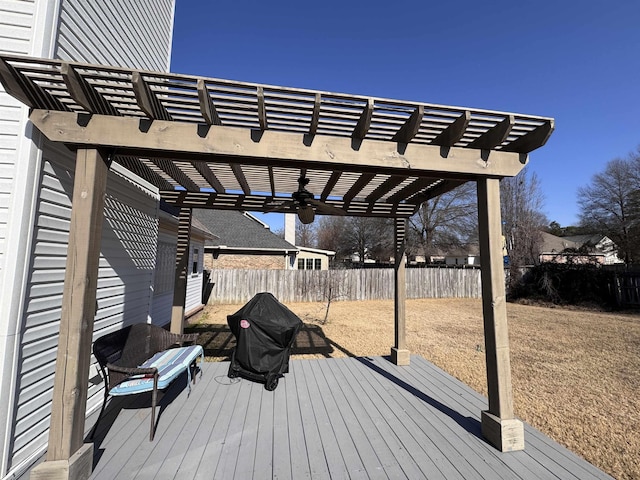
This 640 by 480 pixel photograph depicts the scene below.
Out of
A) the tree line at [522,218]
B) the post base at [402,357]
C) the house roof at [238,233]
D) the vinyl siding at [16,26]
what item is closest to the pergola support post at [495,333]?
the post base at [402,357]

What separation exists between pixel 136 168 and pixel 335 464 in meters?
3.98

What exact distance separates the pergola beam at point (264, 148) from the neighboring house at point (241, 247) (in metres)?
13.5

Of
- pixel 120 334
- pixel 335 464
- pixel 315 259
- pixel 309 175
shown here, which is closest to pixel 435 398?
pixel 335 464

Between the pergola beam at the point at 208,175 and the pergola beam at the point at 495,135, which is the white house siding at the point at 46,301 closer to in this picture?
the pergola beam at the point at 208,175

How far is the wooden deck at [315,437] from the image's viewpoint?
7.16ft

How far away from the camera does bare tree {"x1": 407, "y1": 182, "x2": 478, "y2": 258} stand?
2334 centimetres

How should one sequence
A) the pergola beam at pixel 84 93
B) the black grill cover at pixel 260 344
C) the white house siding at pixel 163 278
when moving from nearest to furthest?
the pergola beam at pixel 84 93
the black grill cover at pixel 260 344
the white house siding at pixel 163 278

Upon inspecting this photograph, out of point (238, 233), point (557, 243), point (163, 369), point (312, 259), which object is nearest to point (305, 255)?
point (312, 259)

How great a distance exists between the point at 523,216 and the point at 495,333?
19349 mm

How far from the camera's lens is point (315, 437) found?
2.62m

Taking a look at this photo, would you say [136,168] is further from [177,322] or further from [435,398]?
[435,398]

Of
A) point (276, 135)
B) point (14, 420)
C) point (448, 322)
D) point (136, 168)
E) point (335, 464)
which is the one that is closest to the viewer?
point (14, 420)

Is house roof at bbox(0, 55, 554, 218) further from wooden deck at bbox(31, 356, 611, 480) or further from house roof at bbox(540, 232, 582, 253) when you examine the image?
house roof at bbox(540, 232, 582, 253)

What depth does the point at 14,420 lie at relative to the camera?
82.4 inches
